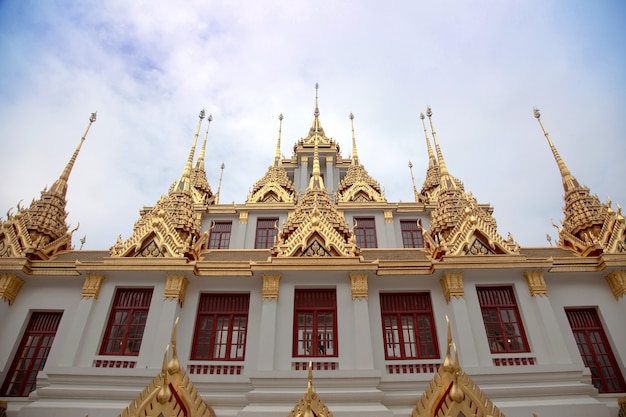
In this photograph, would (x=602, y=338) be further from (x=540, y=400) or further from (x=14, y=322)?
(x=14, y=322)

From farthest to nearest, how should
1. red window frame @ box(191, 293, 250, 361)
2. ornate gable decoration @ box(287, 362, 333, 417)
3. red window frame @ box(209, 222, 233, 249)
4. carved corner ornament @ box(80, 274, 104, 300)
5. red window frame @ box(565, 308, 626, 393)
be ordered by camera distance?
red window frame @ box(209, 222, 233, 249), carved corner ornament @ box(80, 274, 104, 300), red window frame @ box(191, 293, 250, 361), red window frame @ box(565, 308, 626, 393), ornate gable decoration @ box(287, 362, 333, 417)

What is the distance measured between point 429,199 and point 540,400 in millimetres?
12173

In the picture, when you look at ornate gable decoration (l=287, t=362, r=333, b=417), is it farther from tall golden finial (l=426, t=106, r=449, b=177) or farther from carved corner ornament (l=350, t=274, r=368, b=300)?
tall golden finial (l=426, t=106, r=449, b=177)

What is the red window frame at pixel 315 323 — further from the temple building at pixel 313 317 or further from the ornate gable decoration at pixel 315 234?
the ornate gable decoration at pixel 315 234

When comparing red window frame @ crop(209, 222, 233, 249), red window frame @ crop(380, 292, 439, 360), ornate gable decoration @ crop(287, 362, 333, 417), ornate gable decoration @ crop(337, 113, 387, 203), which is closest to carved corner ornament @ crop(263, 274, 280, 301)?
red window frame @ crop(380, 292, 439, 360)

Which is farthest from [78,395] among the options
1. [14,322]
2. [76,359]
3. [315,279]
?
[315,279]

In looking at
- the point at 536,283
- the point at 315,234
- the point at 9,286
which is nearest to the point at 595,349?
the point at 536,283

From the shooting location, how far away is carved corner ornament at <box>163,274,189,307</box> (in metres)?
12.6

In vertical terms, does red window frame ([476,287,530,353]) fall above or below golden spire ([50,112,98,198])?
below

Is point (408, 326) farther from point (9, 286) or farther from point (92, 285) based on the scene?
point (9, 286)

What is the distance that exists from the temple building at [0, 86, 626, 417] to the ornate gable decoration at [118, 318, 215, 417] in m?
2.53

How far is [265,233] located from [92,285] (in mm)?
8361

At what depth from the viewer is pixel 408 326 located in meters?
12.7

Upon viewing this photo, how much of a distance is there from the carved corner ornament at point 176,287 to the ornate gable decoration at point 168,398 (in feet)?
15.6
